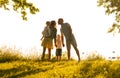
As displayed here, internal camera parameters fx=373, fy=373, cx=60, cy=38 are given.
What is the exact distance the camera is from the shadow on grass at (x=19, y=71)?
14805 mm

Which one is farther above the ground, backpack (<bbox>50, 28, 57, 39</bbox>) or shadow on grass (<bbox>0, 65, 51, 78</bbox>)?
backpack (<bbox>50, 28, 57, 39</bbox>)

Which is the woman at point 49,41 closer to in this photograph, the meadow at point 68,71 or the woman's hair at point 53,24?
the woman's hair at point 53,24

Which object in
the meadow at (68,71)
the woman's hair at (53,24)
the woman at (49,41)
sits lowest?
the meadow at (68,71)

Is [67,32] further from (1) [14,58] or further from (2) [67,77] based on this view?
(2) [67,77]

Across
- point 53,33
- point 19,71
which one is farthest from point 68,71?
point 53,33

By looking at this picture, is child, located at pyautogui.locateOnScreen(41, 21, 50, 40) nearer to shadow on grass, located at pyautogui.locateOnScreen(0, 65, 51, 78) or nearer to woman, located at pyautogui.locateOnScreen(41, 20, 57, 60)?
woman, located at pyautogui.locateOnScreen(41, 20, 57, 60)

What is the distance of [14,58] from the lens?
Answer: 21.1 m

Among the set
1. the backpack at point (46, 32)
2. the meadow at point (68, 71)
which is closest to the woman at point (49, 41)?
the backpack at point (46, 32)

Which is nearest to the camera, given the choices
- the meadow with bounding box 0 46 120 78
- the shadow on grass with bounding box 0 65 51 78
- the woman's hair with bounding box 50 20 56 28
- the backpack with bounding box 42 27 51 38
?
the meadow with bounding box 0 46 120 78

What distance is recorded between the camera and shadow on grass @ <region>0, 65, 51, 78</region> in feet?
48.6

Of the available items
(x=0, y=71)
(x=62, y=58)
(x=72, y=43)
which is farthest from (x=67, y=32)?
(x=0, y=71)

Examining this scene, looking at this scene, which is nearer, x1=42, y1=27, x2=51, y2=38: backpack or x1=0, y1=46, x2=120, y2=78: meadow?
x1=0, y1=46, x2=120, y2=78: meadow

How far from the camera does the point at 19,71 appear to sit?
51.5ft

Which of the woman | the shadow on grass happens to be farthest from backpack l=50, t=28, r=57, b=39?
the shadow on grass
